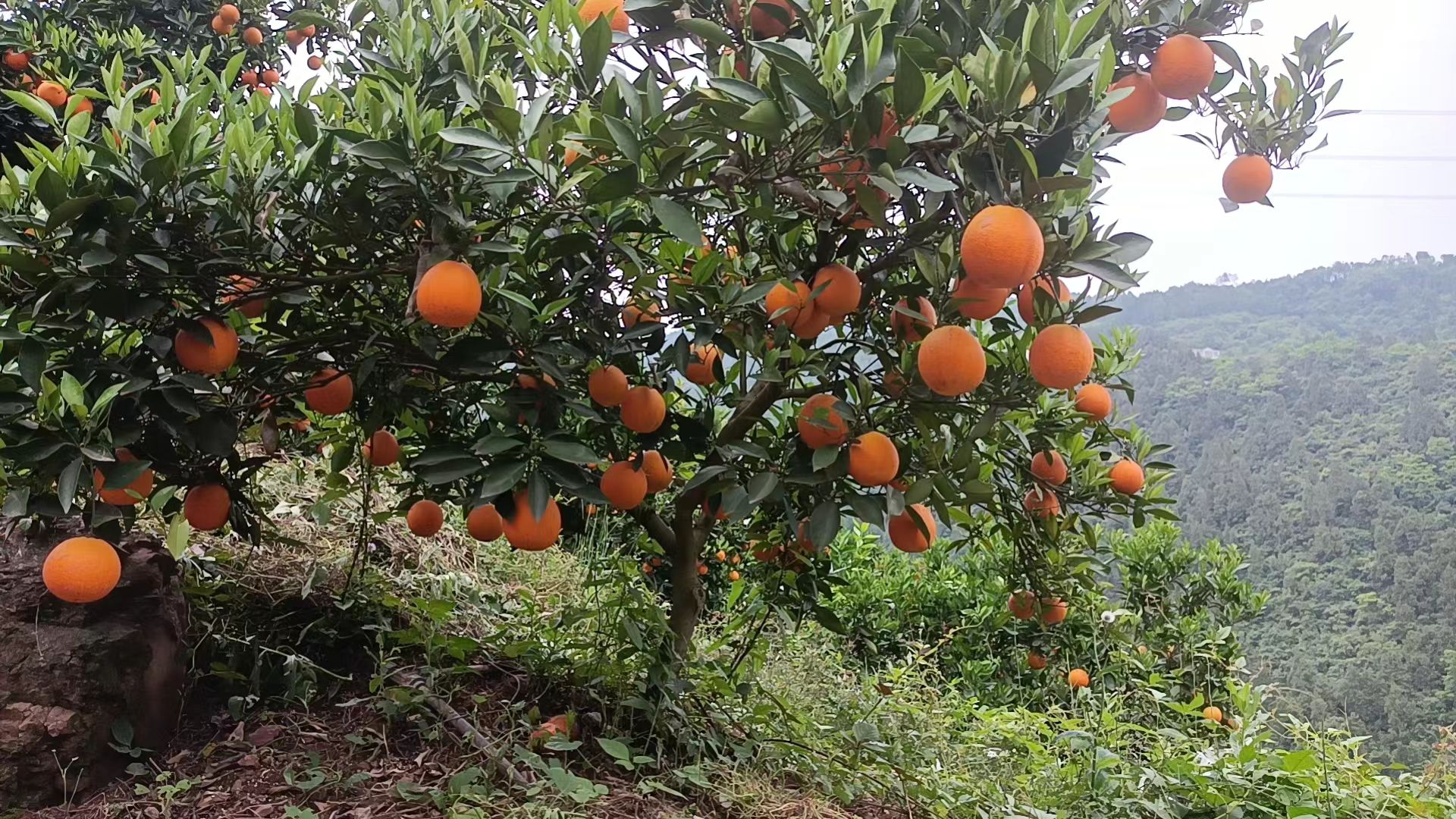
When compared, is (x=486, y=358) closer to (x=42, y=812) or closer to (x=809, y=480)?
(x=809, y=480)

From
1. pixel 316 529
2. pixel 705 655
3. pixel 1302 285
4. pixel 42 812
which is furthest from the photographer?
pixel 1302 285

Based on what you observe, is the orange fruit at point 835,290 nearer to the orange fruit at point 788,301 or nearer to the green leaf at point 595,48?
the orange fruit at point 788,301

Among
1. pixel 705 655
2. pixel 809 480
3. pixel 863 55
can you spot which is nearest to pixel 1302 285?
pixel 705 655

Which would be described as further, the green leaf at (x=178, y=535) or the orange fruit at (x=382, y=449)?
the orange fruit at (x=382, y=449)

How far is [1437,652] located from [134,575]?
5.01 metres

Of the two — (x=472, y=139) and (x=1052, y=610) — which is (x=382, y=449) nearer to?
(x=472, y=139)

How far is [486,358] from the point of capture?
169cm

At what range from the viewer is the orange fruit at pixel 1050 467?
236cm

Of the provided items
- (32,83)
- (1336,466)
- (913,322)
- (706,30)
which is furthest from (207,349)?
(1336,466)

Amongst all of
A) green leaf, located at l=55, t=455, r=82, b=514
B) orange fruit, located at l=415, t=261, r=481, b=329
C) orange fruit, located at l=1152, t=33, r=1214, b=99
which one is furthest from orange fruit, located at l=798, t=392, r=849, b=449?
green leaf, located at l=55, t=455, r=82, b=514

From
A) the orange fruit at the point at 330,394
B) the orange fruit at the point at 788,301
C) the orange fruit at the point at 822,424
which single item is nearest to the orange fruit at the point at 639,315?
the orange fruit at the point at 788,301

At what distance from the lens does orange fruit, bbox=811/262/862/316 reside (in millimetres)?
1695

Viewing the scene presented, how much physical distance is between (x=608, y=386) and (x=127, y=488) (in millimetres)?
866

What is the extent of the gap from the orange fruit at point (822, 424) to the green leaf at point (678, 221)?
1.50 ft
